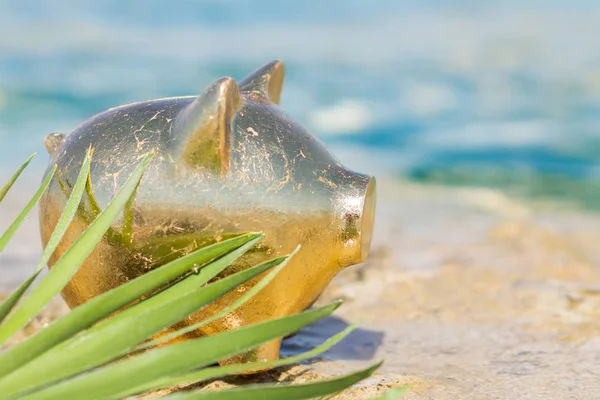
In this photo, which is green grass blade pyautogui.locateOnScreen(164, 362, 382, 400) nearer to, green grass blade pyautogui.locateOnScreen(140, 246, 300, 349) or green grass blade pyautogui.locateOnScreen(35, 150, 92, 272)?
green grass blade pyautogui.locateOnScreen(140, 246, 300, 349)

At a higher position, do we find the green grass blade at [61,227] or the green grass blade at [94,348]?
the green grass blade at [61,227]

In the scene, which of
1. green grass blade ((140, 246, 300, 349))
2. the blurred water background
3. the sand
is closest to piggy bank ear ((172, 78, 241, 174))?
green grass blade ((140, 246, 300, 349))

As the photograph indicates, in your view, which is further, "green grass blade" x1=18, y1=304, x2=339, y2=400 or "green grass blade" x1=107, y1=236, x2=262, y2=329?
"green grass blade" x1=107, y1=236, x2=262, y2=329

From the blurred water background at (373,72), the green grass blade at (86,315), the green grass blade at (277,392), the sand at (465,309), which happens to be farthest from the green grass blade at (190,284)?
the blurred water background at (373,72)

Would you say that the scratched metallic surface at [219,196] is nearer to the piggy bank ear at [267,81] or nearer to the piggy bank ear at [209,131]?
the piggy bank ear at [209,131]

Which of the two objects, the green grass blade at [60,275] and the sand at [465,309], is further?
the sand at [465,309]

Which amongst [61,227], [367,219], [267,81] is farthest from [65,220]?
[267,81]

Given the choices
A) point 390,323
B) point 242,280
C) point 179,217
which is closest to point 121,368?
point 242,280
